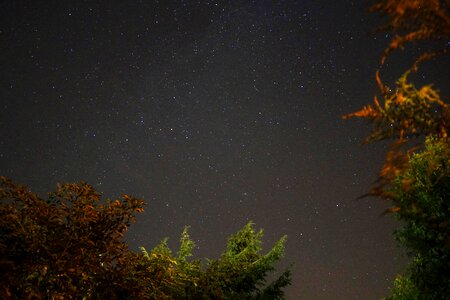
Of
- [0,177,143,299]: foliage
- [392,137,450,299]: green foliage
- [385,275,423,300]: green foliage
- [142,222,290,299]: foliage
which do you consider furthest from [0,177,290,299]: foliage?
[385,275,423,300]: green foliage

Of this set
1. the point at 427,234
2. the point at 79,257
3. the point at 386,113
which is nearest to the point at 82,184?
the point at 79,257

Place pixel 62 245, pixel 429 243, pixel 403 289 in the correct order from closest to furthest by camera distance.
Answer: pixel 62 245 → pixel 429 243 → pixel 403 289

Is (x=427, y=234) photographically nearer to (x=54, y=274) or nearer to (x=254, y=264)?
(x=254, y=264)

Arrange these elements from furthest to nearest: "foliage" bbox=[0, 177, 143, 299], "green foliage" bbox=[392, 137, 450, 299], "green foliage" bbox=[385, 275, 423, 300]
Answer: "green foliage" bbox=[385, 275, 423, 300] → "green foliage" bbox=[392, 137, 450, 299] → "foliage" bbox=[0, 177, 143, 299]

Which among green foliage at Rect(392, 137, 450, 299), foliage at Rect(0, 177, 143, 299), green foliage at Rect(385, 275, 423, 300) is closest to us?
foliage at Rect(0, 177, 143, 299)

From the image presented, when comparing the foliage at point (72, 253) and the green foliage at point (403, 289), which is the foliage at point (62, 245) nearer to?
the foliage at point (72, 253)

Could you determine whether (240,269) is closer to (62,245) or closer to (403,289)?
(403,289)

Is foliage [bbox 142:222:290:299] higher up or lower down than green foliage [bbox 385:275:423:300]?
higher up

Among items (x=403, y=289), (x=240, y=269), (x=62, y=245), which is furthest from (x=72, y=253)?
(x=403, y=289)

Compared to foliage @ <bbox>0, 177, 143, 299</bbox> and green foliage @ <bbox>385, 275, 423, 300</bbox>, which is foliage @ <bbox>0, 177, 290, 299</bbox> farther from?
green foliage @ <bbox>385, 275, 423, 300</bbox>

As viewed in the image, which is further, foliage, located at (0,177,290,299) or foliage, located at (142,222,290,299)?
foliage, located at (142,222,290,299)

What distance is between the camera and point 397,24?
388 centimetres

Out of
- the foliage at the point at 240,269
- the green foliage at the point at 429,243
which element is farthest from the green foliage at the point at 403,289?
the foliage at the point at 240,269

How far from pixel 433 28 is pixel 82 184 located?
6248mm
